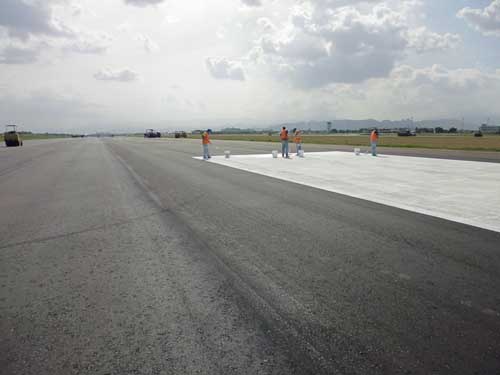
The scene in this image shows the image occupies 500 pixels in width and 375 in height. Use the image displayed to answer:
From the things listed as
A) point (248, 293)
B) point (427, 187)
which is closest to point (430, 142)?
point (427, 187)

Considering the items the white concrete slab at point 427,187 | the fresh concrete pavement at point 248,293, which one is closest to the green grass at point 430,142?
the white concrete slab at point 427,187

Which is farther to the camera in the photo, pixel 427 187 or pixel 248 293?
pixel 427 187

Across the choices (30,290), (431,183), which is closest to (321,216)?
(30,290)

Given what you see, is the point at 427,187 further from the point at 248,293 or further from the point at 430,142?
the point at 430,142

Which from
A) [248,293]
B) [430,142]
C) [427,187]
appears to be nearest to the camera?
[248,293]

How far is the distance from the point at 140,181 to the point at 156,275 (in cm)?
763

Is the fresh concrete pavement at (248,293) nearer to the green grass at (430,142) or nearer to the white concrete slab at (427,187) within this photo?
the white concrete slab at (427,187)

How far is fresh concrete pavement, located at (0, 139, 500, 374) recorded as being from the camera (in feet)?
7.59

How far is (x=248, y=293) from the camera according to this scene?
323 cm

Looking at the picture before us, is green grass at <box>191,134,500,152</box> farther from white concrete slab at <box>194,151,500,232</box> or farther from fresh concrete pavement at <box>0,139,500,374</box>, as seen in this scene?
fresh concrete pavement at <box>0,139,500,374</box>

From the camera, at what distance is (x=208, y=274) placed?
146 inches

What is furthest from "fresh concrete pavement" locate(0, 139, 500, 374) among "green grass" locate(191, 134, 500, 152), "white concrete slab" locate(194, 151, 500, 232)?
"green grass" locate(191, 134, 500, 152)

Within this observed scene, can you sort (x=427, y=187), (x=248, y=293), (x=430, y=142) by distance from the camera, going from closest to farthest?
(x=248, y=293), (x=427, y=187), (x=430, y=142)

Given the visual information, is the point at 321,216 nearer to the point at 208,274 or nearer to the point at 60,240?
the point at 208,274
